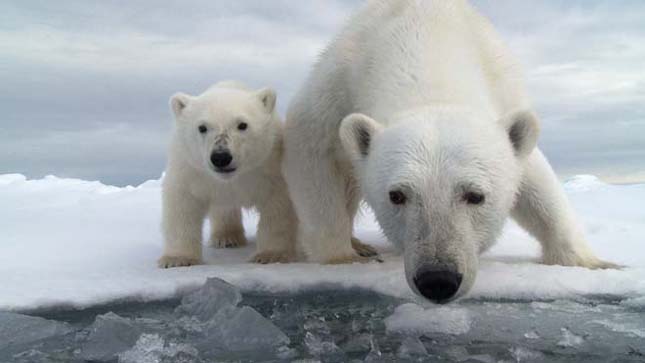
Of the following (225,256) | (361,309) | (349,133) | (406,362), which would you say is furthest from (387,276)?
(225,256)

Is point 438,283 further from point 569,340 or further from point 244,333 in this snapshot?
point 244,333

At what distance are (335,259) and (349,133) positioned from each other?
148 cm

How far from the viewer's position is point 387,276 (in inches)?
166

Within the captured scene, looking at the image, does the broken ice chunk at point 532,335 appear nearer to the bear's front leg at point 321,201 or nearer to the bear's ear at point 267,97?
the bear's front leg at point 321,201

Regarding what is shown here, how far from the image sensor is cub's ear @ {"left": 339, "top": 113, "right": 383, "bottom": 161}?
3.46 metres

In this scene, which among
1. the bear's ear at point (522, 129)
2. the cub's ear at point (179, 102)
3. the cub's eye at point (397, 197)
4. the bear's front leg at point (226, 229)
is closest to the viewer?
the cub's eye at point (397, 197)

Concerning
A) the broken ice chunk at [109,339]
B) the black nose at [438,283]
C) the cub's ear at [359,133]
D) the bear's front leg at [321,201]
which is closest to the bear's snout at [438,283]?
A: the black nose at [438,283]

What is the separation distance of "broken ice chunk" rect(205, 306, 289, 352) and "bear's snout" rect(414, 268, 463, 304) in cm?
66

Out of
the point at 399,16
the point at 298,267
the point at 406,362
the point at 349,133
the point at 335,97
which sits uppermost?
the point at 399,16

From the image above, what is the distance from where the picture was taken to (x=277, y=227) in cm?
539

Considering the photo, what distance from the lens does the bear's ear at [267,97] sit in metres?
5.67

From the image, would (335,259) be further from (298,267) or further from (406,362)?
(406,362)

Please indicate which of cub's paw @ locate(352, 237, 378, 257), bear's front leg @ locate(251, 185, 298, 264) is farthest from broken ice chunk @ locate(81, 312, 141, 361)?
cub's paw @ locate(352, 237, 378, 257)

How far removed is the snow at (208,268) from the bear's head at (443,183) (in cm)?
90
